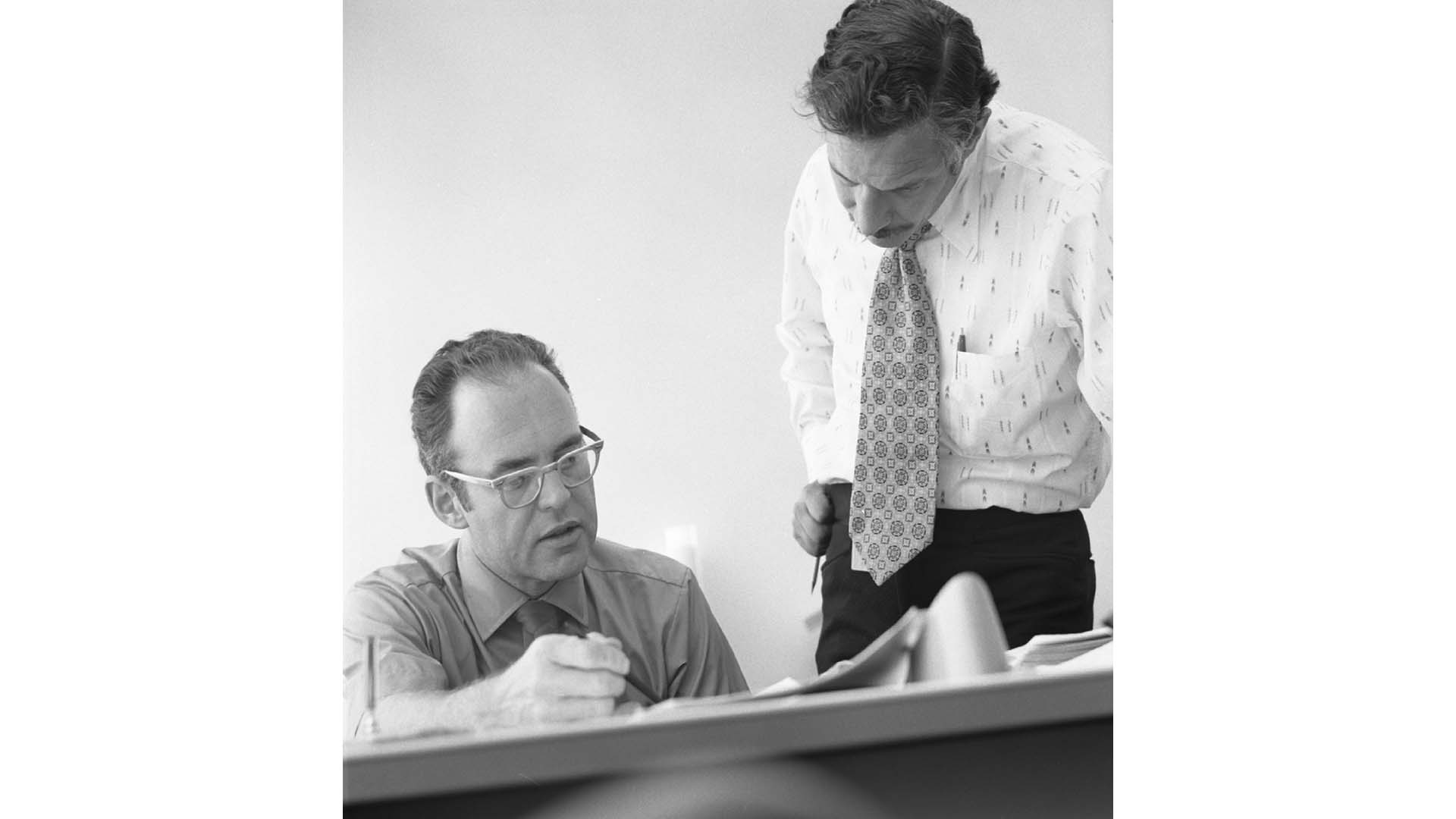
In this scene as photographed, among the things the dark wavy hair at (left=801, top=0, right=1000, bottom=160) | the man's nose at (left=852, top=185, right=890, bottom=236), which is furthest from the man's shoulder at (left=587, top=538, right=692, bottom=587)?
the dark wavy hair at (left=801, top=0, right=1000, bottom=160)

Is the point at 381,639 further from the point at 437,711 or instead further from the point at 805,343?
the point at 805,343

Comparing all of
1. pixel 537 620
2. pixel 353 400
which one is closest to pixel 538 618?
pixel 537 620

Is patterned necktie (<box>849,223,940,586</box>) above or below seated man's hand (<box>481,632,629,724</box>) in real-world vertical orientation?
above

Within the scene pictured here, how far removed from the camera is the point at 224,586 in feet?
7.93

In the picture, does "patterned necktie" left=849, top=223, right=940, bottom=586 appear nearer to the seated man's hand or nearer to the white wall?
the white wall

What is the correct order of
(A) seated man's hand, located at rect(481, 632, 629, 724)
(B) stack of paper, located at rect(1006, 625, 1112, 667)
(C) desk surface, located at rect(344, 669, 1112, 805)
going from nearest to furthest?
(C) desk surface, located at rect(344, 669, 1112, 805)
(A) seated man's hand, located at rect(481, 632, 629, 724)
(B) stack of paper, located at rect(1006, 625, 1112, 667)

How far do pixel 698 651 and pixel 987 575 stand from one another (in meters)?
0.50

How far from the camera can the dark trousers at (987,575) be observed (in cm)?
253

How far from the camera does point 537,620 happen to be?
2436 millimetres

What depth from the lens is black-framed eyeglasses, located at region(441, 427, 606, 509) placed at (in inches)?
96.2

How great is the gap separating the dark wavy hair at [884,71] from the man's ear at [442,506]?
33.3 inches

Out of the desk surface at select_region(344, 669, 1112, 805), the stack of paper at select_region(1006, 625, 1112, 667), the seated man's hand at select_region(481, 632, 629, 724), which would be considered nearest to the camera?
the desk surface at select_region(344, 669, 1112, 805)

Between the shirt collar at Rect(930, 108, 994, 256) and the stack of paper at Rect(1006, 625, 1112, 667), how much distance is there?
2.15 feet

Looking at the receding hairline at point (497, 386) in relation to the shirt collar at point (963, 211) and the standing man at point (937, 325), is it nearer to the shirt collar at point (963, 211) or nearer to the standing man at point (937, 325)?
the standing man at point (937, 325)
